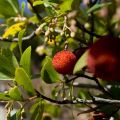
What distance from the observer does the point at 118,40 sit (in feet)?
2.68

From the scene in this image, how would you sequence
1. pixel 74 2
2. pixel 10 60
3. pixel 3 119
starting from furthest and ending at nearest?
pixel 3 119
pixel 10 60
pixel 74 2

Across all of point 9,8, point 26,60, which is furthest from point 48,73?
point 9,8

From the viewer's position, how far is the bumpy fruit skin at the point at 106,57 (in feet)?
2.61

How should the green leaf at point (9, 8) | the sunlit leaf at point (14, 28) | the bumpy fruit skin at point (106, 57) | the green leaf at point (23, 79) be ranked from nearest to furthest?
the bumpy fruit skin at point (106, 57), the green leaf at point (23, 79), the sunlit leaf at point (14, 28), the green leaf at point (9, 8)

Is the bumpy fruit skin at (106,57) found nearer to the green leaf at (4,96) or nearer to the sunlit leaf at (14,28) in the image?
the green leaf at (4,96)

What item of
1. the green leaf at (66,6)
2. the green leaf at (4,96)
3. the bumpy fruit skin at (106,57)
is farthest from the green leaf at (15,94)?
the bumpy fruit skin at (106,57)

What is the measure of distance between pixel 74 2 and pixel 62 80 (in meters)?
0.39

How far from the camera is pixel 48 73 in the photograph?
1.28 meters

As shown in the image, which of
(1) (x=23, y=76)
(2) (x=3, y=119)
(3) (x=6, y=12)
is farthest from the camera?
(3) (x=6, y=12)

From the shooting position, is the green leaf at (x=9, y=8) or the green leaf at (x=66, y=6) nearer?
the green leaf at (x=66, y=6)

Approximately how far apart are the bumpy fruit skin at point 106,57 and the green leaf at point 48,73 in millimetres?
397

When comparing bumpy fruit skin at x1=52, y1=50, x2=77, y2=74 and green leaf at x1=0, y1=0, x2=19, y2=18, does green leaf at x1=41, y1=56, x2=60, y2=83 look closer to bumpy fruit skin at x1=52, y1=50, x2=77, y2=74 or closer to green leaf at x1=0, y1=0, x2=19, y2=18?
bumpy fruit skin at x1=52, y1=50, x2=77, y2=74

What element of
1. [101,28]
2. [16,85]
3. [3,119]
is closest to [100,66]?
[16,85]

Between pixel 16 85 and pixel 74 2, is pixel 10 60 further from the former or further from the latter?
pixel 74 2
